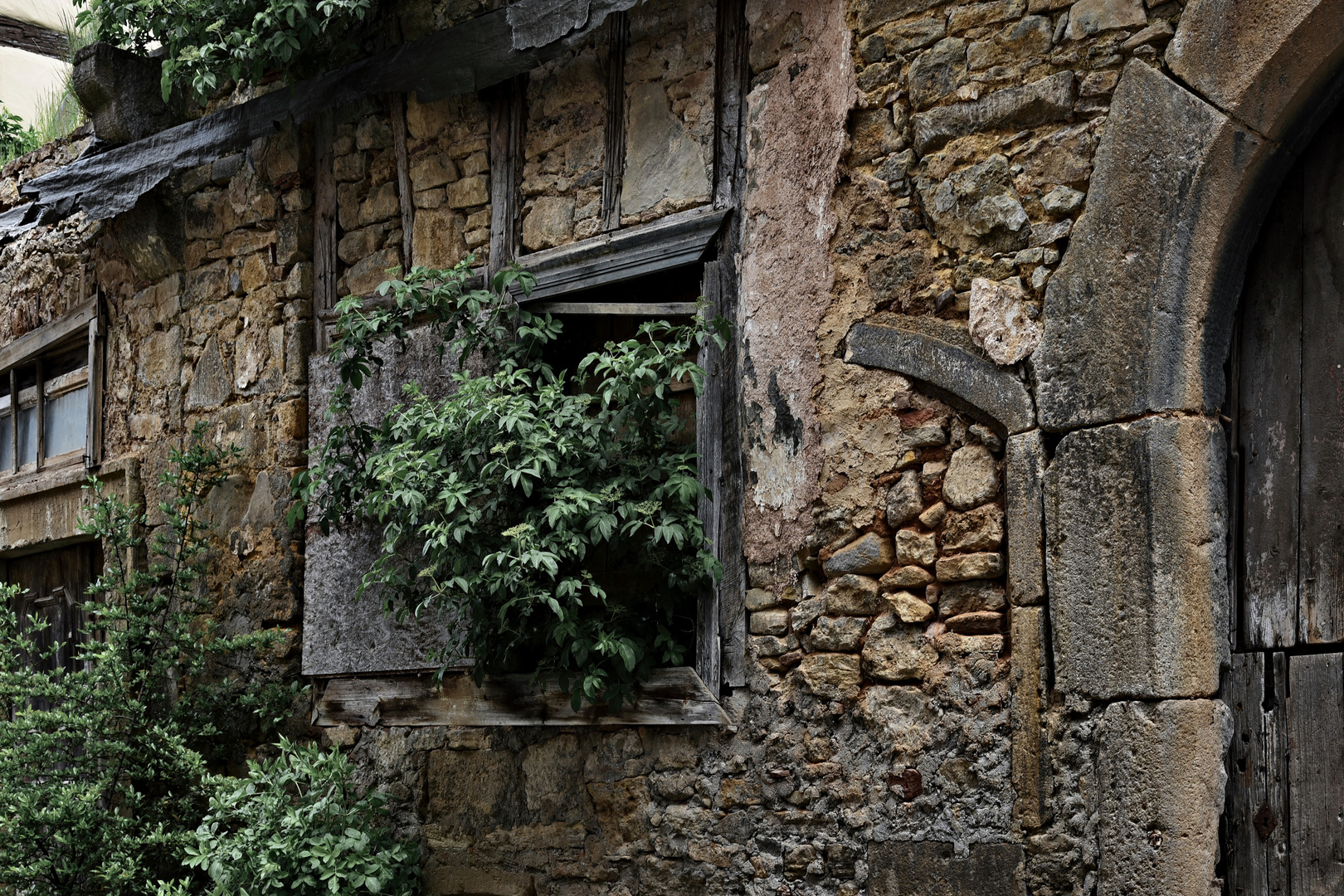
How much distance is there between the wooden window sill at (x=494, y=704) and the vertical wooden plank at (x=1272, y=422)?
155 centimetres

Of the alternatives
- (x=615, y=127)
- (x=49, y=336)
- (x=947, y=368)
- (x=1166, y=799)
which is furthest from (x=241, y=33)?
(x=1166, y=799)

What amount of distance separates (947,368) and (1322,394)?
0.90m

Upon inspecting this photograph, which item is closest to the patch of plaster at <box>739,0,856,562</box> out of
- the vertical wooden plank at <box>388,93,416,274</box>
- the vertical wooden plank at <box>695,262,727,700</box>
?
the vertical wooden plank at <box>695,262,727,700</box>

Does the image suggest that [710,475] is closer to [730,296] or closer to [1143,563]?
[730,296]

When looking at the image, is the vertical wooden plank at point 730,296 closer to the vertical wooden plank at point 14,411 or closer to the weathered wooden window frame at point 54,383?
the weathered wooden window frame at point 54,383

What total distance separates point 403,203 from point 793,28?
5.92ft

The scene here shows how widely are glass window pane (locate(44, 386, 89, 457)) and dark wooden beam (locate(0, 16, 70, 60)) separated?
14.8 ft

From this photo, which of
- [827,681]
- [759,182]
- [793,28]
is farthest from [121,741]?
[793,28]

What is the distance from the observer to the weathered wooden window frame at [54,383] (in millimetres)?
5918

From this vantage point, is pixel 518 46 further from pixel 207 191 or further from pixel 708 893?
pixel 708 893

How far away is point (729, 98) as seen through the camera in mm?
3963

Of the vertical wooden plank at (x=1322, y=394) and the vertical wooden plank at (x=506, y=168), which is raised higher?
the vertical wooden plank at (x=506, y=168)

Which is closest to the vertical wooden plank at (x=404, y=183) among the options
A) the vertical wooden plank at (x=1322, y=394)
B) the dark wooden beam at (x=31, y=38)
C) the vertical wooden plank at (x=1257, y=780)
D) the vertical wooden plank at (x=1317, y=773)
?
the vertical wooden plank at (x=1322, y=394)

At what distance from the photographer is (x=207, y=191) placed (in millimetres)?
5508
